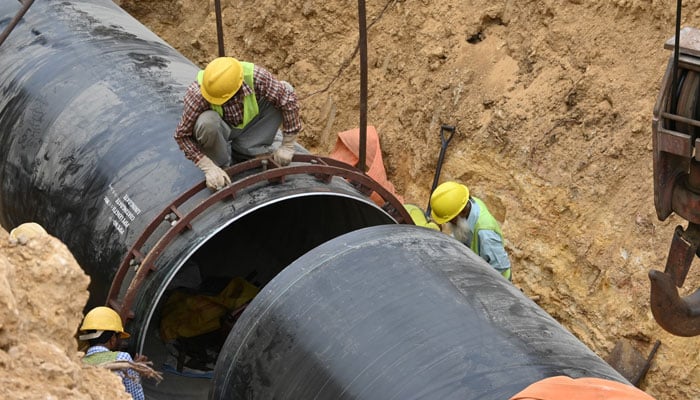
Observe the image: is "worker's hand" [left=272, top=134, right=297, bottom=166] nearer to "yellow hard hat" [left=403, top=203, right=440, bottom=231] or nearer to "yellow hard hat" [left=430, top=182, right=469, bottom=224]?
"yellow hard hat" [left=430, top=182, right=469, bottom=224]

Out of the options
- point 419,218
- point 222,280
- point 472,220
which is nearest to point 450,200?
point 472,220

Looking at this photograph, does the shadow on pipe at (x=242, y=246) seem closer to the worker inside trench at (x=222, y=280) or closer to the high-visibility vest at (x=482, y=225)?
the worker inside trench at (x=222, y=280)

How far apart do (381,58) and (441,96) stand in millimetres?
921

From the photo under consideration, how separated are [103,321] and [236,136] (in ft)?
4.37

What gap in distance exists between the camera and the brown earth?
20.6 ft

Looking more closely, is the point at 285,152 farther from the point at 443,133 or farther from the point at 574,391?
the point at 443,133

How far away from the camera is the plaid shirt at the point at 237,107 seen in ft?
16.6

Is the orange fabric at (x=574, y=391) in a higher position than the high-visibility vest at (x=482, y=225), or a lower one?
higher

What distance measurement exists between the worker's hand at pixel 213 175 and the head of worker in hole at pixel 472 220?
148 cm

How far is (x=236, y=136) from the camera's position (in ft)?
17.5

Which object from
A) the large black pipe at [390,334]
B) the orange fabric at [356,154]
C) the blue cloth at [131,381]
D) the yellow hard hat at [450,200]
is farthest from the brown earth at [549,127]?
the blue cloth at [131,381]

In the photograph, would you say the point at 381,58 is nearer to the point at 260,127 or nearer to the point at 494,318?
the point at 260,127

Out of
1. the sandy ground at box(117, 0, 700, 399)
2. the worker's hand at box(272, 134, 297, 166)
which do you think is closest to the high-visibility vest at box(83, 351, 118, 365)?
the worker's hand at box(272, 134, 297, 166)

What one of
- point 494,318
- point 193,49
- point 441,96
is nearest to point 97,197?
point 494,318
